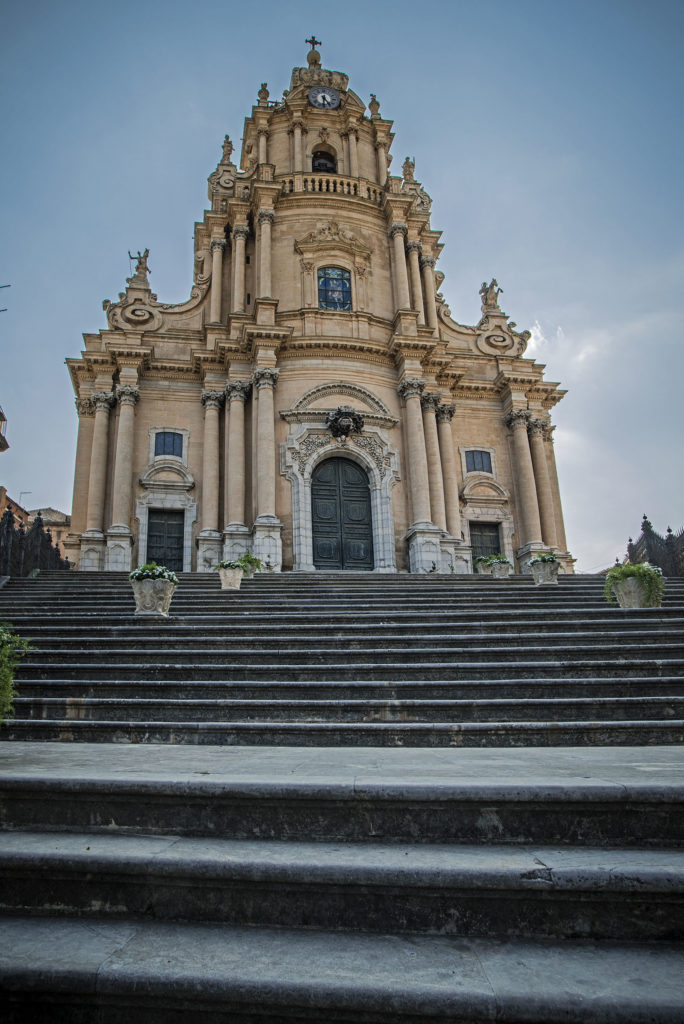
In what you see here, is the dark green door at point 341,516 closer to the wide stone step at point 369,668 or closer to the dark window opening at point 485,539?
the dark window opening at point 485,539

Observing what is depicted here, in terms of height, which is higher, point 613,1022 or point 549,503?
point 549,503

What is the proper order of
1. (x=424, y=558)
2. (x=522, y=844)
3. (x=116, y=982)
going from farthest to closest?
(x=424, y=558) < (x=522, y=844) < (x=116, y=982)

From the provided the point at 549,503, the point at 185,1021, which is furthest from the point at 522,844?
the point at 549,503

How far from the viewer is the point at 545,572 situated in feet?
47.9

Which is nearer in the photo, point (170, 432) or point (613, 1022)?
point (613, 1022)

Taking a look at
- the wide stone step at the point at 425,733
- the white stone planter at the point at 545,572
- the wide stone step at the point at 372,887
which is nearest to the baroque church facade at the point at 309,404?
the white stone planter at the point at 545,572

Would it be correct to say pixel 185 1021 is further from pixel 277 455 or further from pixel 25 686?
pixel 277 455

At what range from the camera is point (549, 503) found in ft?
80.9

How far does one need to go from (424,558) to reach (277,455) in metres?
6.21

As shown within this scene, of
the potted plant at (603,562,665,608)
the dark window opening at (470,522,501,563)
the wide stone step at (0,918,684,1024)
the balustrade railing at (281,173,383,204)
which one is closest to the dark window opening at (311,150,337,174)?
the balustrade railing at (281,173,383,204)

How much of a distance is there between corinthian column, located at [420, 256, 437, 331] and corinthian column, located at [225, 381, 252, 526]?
8.11m

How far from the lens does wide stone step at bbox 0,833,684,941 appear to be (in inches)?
108

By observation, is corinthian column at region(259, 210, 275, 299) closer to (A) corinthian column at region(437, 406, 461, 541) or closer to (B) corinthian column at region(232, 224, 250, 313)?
(B) corinthian column at region(232, 224, 250, 313)

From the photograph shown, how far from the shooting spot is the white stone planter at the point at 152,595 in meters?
10.8
